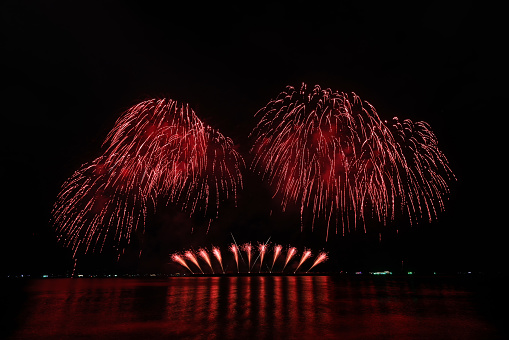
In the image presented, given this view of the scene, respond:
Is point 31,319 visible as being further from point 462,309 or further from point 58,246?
point 58,246

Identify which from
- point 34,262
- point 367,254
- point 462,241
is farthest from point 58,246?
point 462,241

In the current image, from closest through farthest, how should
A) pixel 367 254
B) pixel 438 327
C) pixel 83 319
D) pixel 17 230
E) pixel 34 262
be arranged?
1. pixel 438 327
2. pixel 83 319
3. pixel 17 230
4. pixel 34 262
5. pixel 367 254

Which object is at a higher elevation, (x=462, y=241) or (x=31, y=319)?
(x=462, y=241)

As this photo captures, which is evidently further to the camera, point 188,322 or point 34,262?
point 34,262

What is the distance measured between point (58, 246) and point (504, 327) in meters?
88.5

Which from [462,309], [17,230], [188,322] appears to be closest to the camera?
[188,322]

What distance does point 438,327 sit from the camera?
12.5 m

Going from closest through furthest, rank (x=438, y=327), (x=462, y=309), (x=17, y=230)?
(x=438, y=327) < (x=462, y=309) < (x=17, y=230)

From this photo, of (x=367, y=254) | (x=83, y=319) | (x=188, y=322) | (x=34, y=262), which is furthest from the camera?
(x=367, y=254)

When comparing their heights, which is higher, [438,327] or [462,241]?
[462,241]

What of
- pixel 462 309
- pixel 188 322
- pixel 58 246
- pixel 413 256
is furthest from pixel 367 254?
pixel 188 322

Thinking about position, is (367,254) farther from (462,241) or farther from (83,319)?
(83,319)

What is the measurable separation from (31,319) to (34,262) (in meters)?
80.0

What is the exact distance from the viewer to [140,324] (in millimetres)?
13227
